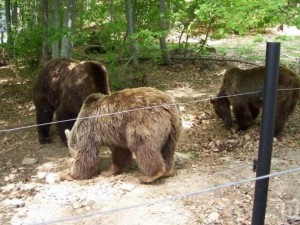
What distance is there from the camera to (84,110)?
238 inches

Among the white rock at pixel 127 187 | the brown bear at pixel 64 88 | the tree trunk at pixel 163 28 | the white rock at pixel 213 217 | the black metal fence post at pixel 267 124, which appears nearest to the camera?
the black metal fence post at pixel 267 124

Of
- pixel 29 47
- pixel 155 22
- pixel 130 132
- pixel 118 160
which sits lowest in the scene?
pixel 118 160

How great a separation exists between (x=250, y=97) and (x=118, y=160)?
2.87 meters

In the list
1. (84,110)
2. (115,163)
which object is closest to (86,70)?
(84,110)

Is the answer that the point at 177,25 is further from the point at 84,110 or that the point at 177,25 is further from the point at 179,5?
the point at 84,110

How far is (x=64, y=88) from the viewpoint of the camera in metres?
7.59

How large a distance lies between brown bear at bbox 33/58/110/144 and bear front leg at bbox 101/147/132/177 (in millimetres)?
1579

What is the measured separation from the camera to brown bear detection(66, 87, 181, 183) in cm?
543

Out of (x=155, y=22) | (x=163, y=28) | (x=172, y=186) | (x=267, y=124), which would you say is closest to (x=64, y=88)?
(x=172, y=186)

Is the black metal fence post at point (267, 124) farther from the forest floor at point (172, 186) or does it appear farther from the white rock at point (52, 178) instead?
the white rock at point (52, 178)

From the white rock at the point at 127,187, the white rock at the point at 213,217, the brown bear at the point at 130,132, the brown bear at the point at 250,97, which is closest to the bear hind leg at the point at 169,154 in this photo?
the brown bear at the point at 130,132

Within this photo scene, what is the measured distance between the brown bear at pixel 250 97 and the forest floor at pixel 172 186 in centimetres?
25

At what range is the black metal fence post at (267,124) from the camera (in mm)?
3076

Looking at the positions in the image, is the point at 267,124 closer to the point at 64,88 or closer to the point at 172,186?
the point at 172,186
